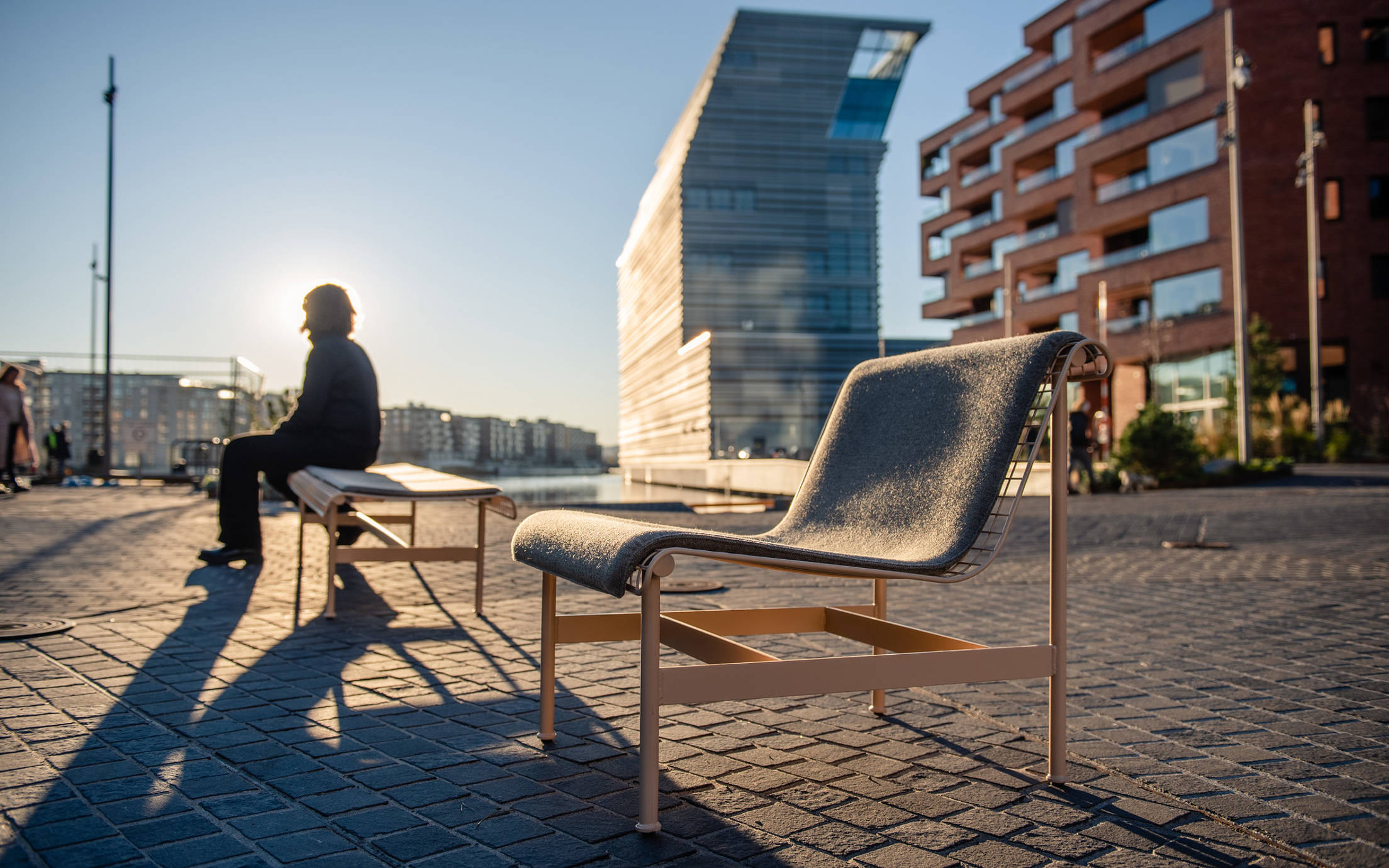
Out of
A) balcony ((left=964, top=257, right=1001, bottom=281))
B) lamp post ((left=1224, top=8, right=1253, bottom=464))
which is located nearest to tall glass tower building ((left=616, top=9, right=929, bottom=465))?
balcony ((left=964, top=257, right=1001, bottom=281))

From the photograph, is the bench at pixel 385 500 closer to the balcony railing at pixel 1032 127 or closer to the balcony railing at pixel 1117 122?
the balcony railing at pixel 1117 122

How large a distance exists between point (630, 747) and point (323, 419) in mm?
3828

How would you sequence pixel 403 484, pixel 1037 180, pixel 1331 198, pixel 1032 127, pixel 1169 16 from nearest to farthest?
pixel 403 484 < pixel 1331 198 < pixel 1169 16 < pixel 1037 180 < pixel 1032 127

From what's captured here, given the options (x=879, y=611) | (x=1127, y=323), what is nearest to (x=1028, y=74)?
(x=1127, y=323)

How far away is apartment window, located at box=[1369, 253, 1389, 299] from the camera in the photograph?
27406 millimetres

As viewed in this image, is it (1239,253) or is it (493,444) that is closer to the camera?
(1239,253)

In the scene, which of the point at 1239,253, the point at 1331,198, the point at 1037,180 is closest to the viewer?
the point at 1239,253

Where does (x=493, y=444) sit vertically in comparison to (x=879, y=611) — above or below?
above

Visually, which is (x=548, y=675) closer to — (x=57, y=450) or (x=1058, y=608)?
(x=1058, y=608)

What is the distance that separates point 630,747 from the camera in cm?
235

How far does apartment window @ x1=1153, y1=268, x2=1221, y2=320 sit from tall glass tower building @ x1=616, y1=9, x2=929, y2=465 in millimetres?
31097

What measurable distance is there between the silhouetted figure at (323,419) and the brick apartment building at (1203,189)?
26.4 m

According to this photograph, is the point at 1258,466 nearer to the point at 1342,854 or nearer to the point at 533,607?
the point at 533,607

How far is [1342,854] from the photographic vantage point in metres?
1.66
